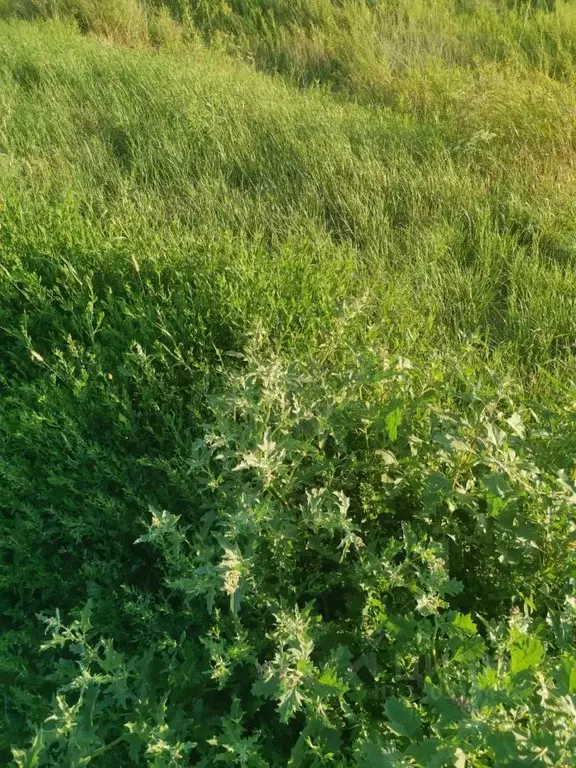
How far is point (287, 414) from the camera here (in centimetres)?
197

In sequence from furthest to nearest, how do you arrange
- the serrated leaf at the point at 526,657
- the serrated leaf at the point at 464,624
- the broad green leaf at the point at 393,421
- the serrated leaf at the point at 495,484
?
the broad green leaf at the point at 393,421 < the serrated leaf at the point at 495,484 < the serrated leaf at the point at 464,624 < the serrated leaf at the point at 526,657

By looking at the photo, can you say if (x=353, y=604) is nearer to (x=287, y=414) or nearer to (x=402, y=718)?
(x=402, y=718)

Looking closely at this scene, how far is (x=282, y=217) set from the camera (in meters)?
3.70

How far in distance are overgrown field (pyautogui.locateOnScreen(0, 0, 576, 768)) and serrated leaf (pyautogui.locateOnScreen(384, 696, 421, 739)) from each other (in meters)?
0.01

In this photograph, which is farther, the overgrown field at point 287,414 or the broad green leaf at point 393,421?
the broad green leaf at point 393,421

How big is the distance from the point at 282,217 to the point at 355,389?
185 cm

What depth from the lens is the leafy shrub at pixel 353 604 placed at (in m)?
1.39

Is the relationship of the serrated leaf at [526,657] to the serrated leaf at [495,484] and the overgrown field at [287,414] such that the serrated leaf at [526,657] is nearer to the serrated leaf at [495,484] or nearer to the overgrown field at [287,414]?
the overgrown field at [287,414]

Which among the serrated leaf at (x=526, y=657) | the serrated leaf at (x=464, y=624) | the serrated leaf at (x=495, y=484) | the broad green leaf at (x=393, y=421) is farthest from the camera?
the broad green leaf at (x=393, y=421)

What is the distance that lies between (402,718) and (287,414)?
0.90 metres

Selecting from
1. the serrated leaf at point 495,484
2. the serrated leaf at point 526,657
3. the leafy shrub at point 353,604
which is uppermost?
the serrated leaf at point 495,484

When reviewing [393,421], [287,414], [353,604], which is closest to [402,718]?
[353,604]

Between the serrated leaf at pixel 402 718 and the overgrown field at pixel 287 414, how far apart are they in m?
0.01

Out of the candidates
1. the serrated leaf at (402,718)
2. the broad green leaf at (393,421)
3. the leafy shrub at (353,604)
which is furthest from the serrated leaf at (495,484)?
the serrated leaf at (402,718)
